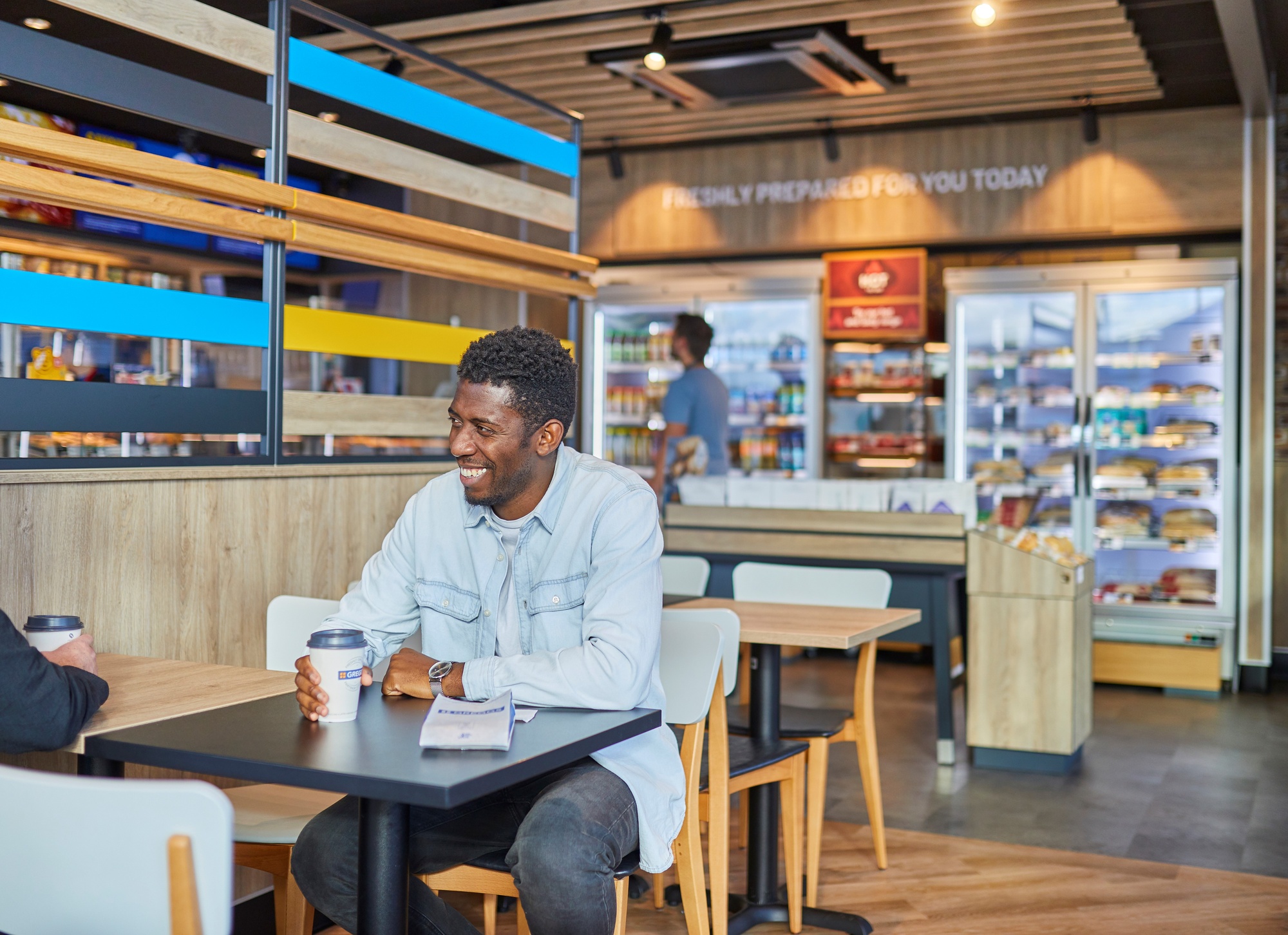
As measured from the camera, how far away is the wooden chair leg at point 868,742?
12.1ft

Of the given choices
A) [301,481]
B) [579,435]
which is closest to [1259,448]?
[579,435]

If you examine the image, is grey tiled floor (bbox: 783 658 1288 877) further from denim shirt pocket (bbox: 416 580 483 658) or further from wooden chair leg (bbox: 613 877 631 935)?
denim shirt pocket (bbox: 416 580 483 658)

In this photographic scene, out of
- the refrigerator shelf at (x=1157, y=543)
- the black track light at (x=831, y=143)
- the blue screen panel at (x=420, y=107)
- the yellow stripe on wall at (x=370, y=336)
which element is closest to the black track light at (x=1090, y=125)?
the black track light at (x=831, y=143)

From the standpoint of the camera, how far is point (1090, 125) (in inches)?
268

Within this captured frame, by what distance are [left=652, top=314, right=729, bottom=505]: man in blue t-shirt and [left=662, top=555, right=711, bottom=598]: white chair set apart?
211 cm

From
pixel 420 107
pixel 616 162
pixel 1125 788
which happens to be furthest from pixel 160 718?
pixel 616 162

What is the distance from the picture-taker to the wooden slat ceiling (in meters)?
5.36

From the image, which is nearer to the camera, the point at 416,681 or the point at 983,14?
the point at 416,681

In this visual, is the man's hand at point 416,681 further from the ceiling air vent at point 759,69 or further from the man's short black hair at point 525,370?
the ceiling air vent at point 759,69

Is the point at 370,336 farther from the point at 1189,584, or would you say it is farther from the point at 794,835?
the point at 1189,584

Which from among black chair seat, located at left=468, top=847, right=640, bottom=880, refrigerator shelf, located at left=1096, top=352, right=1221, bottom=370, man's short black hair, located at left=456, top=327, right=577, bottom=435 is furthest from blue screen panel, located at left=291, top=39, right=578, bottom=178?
refrigerator shelf, located at left=1096, top=352, right=1221, bottom=370

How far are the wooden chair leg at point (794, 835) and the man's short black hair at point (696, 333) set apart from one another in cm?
335

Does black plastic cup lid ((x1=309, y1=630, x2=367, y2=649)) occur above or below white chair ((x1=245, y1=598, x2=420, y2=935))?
above

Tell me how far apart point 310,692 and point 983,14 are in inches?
167
